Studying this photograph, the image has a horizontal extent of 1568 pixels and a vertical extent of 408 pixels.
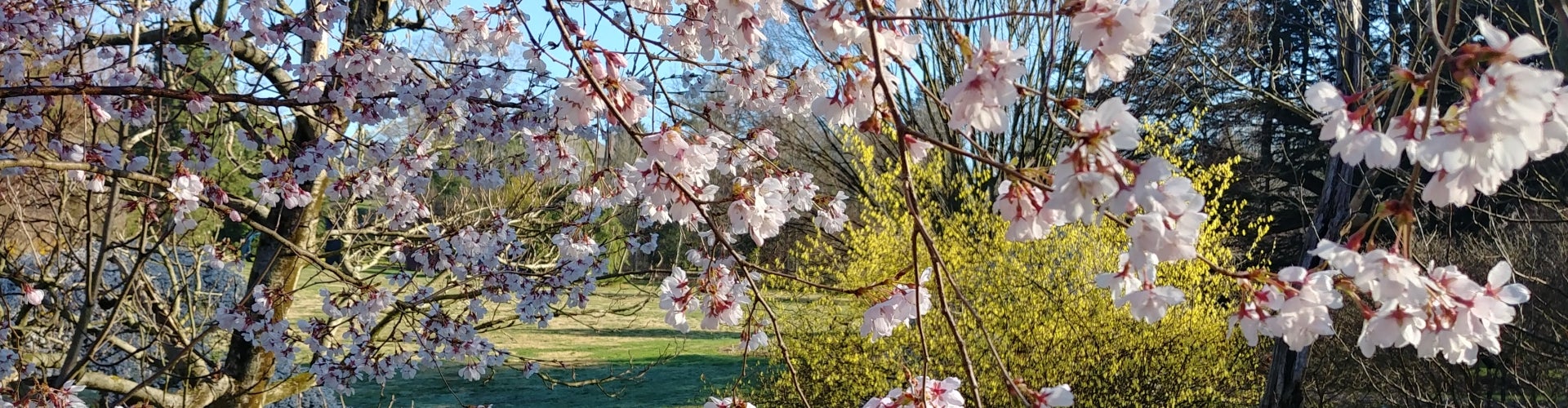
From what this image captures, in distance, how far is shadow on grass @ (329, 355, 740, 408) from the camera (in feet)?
26.8

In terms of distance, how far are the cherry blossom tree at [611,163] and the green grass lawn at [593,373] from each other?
2238 mm

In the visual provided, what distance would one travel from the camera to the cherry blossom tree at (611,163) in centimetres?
91

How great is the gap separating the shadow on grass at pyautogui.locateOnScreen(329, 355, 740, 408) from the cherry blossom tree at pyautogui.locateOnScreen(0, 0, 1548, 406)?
9.07 feet

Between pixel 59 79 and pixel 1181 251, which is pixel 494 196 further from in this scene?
pixel 1181 251

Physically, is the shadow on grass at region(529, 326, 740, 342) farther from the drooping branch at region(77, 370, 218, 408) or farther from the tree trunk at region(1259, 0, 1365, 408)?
the drooping branch at region(77, 370, 218, 408)

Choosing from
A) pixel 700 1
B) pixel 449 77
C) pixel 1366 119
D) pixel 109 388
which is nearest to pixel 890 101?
pixel 1366 119

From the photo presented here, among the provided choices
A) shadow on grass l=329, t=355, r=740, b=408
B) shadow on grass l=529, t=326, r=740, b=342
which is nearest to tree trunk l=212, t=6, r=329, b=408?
shadow on grass l=329, t=355, r=740, b=408

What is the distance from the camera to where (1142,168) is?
2.87 feet

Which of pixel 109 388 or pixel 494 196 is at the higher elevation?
pixel 494 196

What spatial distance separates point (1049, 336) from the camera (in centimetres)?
549

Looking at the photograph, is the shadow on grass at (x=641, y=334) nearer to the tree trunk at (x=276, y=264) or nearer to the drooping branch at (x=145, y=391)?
the tree trunk at (x=276, y=264)

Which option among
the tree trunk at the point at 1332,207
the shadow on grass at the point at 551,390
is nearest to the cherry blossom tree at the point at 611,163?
the tree trunk at the point at 1332,207

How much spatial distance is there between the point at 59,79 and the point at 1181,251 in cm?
281

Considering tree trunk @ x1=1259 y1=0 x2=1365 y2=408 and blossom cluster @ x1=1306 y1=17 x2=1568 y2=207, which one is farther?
tree trunk @ x1=1259 y1=0 x2=1365 y2=408
